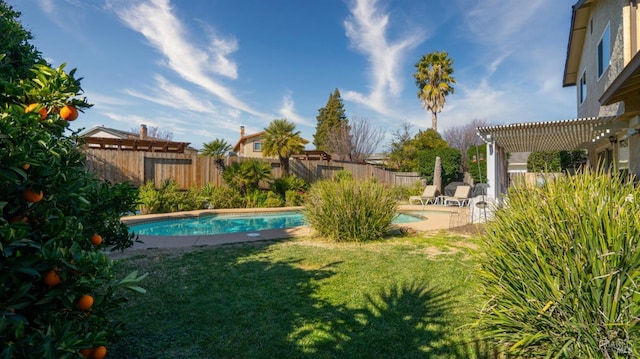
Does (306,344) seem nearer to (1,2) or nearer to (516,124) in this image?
(1,2)

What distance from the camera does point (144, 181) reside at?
14.4m

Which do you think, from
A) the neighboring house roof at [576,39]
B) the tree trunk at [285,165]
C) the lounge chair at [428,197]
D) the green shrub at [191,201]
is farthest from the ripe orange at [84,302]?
the lounge chair at [428,197]

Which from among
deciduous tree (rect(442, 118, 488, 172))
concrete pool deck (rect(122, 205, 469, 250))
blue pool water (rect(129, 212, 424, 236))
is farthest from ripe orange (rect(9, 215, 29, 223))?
deciduous tree (rect(442, 118, 488, 172))

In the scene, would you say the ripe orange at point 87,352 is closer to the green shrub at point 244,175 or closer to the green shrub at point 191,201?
the green shrub at point 191,201

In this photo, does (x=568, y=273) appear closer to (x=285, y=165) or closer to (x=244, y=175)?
(x=244, y=175)

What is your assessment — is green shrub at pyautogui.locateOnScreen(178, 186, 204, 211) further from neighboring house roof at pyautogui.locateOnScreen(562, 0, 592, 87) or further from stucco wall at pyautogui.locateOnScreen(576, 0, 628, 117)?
neighboring house roof at pyautogui.locateOnScreen(562, 0, 592, 87)

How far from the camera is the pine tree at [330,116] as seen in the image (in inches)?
1636

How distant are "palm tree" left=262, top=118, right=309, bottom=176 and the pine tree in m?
24.1

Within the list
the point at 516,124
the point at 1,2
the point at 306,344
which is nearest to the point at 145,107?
the point at 1,2

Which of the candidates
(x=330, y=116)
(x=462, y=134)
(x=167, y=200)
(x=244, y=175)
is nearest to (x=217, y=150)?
(x=244, y=175)

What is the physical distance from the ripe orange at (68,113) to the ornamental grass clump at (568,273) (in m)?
3.17

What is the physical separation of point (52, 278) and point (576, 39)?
1748cm

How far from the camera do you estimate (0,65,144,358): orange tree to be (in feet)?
4.09

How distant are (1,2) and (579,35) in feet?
55.8
